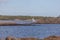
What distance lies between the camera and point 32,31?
2.32 meters

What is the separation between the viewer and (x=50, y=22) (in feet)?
7.64

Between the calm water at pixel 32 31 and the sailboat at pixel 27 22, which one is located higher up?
the sailboat at pixel 27 22

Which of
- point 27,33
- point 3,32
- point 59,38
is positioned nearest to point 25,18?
point 27,33

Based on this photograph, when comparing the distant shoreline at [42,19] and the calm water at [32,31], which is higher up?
the distant shoreline at [42,19]

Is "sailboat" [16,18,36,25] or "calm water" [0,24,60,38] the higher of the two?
"sailboat" [16,18,36,25]

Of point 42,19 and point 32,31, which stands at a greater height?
point 42,19

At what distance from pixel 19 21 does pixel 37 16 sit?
0.92 ft

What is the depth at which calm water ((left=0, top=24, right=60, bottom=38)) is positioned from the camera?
7.37 ft

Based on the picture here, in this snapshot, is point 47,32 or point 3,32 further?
point 47,32

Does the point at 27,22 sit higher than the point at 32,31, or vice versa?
the point at 27,22

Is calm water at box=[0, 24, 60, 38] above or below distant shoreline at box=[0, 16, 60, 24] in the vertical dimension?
below

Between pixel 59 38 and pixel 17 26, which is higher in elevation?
pixel 17 26

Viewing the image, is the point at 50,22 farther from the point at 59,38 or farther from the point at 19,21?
the point at 19,21

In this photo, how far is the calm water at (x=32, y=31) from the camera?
225cm
